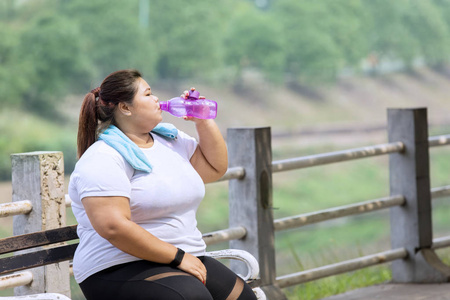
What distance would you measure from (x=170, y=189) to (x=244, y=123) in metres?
38.1

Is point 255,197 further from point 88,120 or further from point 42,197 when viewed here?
point 88,120

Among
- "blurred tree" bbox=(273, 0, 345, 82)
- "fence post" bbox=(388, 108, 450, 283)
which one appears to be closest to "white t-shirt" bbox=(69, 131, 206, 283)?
"fence post" bbox=(388, 108, 450, 283)

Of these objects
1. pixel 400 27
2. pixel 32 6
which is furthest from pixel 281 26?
pixel 32 6

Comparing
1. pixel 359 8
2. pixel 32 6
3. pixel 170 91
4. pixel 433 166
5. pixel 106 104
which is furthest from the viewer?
pixel 359 8

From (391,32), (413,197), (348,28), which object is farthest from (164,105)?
(391,32)

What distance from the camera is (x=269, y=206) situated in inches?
131

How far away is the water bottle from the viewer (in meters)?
2.21

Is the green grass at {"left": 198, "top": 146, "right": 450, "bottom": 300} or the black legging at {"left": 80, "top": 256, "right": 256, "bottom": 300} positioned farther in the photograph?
the green grass at {"left": 198, "top": 146, "right": 450, "bottom": 300}

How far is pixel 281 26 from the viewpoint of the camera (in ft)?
174

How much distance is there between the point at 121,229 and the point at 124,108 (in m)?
0.41

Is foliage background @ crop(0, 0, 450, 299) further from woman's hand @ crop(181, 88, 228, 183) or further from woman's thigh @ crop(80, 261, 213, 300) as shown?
woman's thigh @ crop(80, 261, 213, 300)

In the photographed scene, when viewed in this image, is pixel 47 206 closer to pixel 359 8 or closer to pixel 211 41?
pixel 211 41

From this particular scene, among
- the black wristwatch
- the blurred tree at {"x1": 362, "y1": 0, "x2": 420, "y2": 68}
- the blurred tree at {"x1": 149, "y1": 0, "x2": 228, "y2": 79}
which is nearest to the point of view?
the black wristwatch

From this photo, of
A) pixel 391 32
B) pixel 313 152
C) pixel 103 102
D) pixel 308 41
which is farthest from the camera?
pixel 391 32
